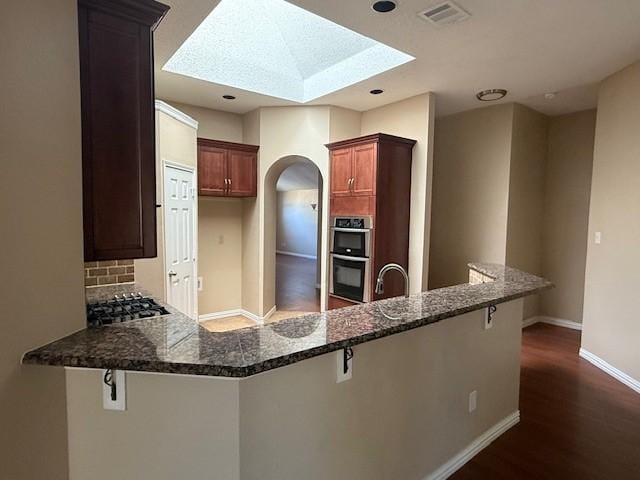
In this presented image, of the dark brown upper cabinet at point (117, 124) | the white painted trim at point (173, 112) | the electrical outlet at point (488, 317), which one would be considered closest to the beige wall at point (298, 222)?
the white painted trim at point (173, 112)

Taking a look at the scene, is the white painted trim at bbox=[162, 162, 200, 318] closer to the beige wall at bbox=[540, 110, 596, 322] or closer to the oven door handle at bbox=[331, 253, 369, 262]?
the oven door handle at bbox=[331, 253, 369, 262]

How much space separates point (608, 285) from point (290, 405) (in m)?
3.64

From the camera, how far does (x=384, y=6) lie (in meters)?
2.35

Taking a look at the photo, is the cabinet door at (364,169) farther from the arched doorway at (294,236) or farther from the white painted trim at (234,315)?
the white painted trim at (234,315)

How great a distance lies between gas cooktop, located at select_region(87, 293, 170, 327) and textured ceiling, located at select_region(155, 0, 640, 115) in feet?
6.20

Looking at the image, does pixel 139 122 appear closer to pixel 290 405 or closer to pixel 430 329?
pixel 290 405

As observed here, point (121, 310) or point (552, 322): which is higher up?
point (121, 310)

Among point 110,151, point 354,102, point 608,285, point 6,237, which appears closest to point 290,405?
point 6,237

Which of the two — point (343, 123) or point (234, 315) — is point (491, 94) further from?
point (234, 315)

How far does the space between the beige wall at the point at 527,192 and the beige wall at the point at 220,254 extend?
3653mm

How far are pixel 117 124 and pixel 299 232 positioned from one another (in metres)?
11.3

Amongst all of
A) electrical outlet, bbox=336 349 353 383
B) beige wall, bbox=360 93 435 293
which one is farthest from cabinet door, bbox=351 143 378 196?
electrical outlet, bbox=336 349 353 383

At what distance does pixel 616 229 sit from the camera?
3482 millimetres

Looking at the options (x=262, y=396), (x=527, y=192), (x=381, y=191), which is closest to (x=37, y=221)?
(x=262, y=396)
